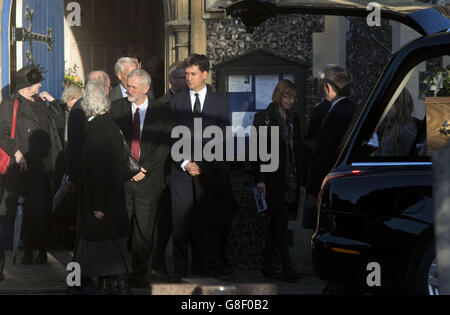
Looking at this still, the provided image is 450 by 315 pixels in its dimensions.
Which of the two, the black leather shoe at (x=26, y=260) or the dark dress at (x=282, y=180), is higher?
the dark dress at (x=282, y=180)

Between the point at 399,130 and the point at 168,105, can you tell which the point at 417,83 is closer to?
the point at 399,130

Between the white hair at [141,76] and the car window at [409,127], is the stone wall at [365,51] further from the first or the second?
the car window at [409,127]

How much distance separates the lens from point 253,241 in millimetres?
9297

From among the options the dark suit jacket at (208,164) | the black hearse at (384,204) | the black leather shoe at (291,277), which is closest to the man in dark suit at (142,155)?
the dark suit jacket at (208,164)

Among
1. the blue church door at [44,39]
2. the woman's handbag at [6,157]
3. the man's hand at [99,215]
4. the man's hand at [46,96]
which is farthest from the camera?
the blue church door at [44,39]

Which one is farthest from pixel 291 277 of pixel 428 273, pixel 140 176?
pixel 428 273

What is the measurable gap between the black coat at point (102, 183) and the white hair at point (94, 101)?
5 centimetres

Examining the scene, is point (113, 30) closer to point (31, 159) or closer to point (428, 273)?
point (31, 159)

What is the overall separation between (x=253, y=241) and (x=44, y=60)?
11.0 feet

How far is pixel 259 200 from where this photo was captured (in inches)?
346

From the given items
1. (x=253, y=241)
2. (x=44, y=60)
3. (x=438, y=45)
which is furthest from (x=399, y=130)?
(x=44, y=60)

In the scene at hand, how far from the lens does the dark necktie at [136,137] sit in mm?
8211

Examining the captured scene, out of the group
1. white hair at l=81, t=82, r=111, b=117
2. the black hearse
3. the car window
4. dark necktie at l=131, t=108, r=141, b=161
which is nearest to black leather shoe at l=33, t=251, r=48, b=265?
dark necktie at l=131, t=108, r=141, b=161

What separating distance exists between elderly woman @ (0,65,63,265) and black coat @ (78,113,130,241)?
2268mm
